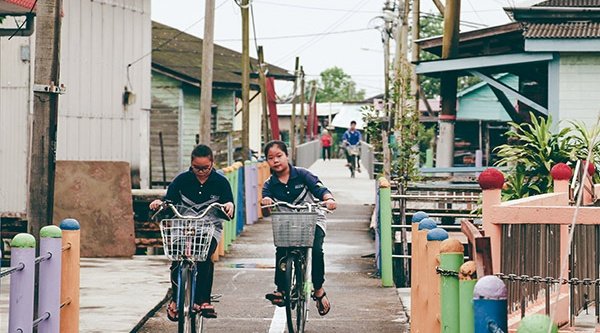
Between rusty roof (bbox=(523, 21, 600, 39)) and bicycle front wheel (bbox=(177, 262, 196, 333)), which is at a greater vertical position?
rusty roof (bbox=(523, 21, 600, 39))

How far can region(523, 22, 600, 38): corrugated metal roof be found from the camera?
807 inches

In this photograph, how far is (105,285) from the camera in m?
15.1

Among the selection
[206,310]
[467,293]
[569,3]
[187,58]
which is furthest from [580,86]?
[187,58]

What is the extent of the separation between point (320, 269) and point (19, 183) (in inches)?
334

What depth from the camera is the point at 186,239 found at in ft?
33.2

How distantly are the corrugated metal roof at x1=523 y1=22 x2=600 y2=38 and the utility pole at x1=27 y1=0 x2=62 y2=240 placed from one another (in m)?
11.1

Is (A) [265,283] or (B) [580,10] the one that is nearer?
(A) [265,283]

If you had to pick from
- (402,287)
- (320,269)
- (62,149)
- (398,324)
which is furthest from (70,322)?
(62,149)

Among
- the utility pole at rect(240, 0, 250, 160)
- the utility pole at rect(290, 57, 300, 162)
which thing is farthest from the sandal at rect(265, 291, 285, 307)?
the utility pole at rect(290, 57, 300, 162)

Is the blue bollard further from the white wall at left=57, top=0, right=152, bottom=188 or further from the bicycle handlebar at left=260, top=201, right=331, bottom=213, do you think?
the white wall at left=57, top=0, right=152, bottom=188

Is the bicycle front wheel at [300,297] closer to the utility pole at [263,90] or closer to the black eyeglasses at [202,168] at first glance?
the black eyeglasses at [202,168]

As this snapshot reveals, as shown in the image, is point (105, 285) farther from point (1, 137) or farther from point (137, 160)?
point (137, 160)

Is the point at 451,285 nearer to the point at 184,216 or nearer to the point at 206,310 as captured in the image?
the point at 184,216

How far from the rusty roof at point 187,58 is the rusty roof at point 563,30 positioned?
689 inches
